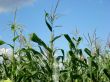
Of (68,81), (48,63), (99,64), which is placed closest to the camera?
(48,63)

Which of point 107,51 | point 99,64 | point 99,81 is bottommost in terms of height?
point 99,81

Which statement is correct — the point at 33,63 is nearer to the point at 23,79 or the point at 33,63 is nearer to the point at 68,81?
the point at 23,79

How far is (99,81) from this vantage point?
4.62 meters

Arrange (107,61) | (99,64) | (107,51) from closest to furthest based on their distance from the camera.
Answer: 1. (99,64)
2. (107,61)
3. (107,51)

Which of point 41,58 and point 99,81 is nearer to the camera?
point 41,58

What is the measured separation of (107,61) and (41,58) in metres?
1.55

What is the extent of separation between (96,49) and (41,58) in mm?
1263

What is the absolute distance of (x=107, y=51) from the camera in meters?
6.08

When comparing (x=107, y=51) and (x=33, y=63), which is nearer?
(x=33, y=63)

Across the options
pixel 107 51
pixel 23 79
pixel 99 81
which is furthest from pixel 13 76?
pixel 107 51

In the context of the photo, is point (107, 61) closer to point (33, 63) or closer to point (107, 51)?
point (107, 51)

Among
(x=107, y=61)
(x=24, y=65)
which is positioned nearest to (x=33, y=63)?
(x=24, y=65)

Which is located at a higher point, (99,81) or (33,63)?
(33,63)

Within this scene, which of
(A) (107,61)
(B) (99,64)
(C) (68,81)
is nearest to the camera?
(C) (68,81)
